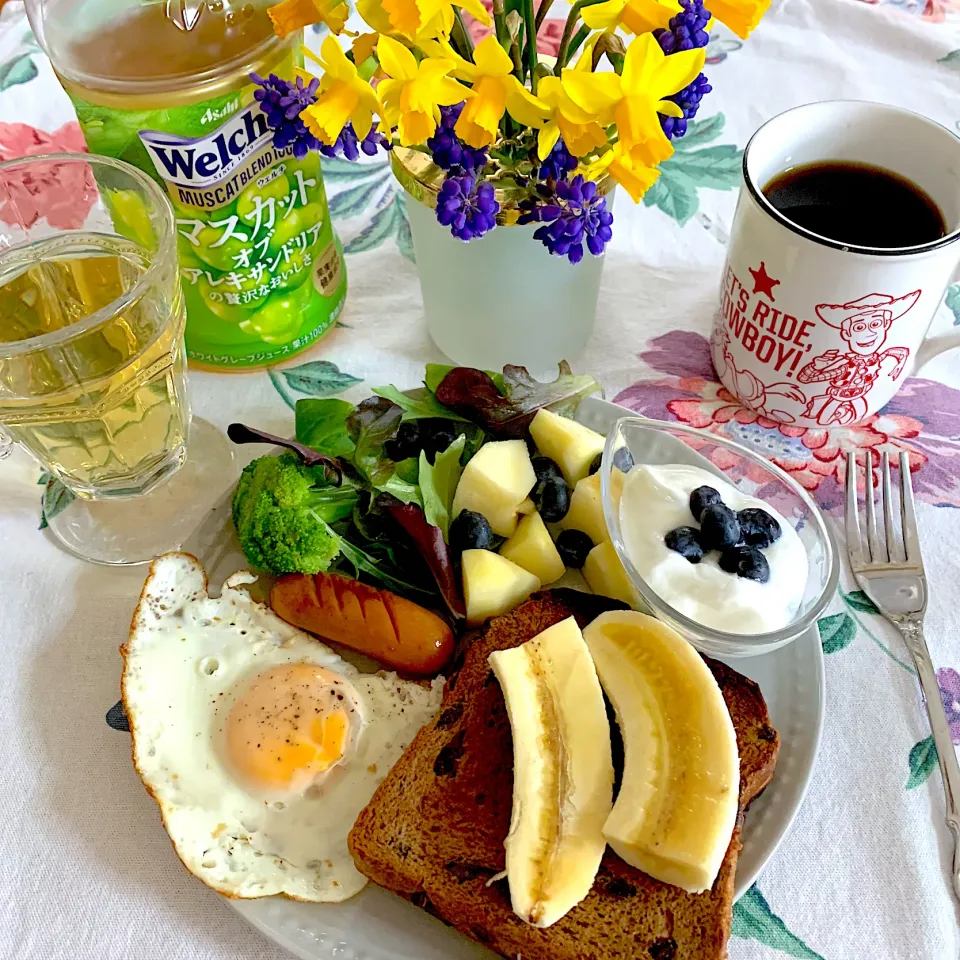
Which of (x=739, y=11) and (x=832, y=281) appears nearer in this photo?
(x=739, y=11)

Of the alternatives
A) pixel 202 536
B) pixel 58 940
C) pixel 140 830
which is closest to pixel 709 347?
pixel 202 536

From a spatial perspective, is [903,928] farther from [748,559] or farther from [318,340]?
[318,340]

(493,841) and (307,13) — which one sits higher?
(307,13)

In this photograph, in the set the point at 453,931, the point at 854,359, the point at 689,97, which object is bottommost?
the point at 453,931

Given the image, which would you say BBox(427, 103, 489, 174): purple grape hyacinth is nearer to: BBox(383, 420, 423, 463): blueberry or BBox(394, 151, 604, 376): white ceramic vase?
BBox(394, 151, 604, 376): white ceramic vase

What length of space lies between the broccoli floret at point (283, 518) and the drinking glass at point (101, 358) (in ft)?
0.57

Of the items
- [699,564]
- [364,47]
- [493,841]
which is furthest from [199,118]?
[493,841]

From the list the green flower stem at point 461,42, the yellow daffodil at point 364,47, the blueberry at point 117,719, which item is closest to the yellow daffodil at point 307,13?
the yellow daffodil at point 364,47

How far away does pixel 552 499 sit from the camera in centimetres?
122

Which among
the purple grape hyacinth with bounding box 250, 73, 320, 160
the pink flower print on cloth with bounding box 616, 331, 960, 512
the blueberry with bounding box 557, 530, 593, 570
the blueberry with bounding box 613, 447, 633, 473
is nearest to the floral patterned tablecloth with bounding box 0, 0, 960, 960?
the pink flower print on cloth with bounding box 616, 331, 960, 512

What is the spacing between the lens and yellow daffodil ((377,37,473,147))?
0.85 m

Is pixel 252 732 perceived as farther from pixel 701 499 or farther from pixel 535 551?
pixel 701 499

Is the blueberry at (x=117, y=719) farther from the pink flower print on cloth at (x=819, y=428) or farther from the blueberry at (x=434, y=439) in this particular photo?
the pink flower print on cloth at (x=819, y=428)

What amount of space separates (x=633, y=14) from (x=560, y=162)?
6.9 inches
